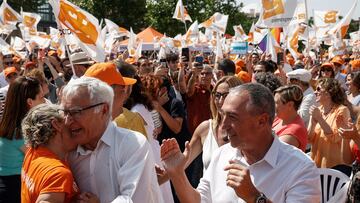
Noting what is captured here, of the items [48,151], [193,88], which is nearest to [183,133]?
[193,88]

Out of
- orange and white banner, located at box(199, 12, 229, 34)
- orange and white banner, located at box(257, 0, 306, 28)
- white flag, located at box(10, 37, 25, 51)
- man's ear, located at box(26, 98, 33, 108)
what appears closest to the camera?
man's ear, located at box(26, 98, 33, 108)

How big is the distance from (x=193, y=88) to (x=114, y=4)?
47.8 m

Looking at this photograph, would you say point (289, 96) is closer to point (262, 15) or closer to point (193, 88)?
point (193, 88)

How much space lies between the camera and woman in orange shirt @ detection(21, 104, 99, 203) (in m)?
3.22

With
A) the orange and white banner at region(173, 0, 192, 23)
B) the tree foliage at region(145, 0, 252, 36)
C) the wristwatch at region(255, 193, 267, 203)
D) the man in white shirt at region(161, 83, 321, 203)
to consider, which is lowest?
the tree foliage at region(145, 0, 252, 36)

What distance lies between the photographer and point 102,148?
331cm

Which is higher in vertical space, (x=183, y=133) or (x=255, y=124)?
(x=255, y=124)

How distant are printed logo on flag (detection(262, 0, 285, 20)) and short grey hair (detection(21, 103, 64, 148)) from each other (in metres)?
9.83

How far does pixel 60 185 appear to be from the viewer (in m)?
3.21

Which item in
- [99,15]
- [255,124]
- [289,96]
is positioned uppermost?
[255,124]

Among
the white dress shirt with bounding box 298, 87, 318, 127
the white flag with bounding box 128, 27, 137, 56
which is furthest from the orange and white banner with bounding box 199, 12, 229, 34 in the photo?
the white dress shirt with bounding box 298, 87, 318, 127

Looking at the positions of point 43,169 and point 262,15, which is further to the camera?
point 262,15

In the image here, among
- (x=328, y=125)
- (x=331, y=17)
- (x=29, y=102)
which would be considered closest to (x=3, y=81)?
(x=29, y=102)

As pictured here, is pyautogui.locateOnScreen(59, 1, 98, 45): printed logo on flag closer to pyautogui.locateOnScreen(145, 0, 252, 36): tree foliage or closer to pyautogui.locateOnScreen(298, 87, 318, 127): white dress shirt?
pyautogui.locateOnScreen(298, 87, 318, 127): white dress shirt
